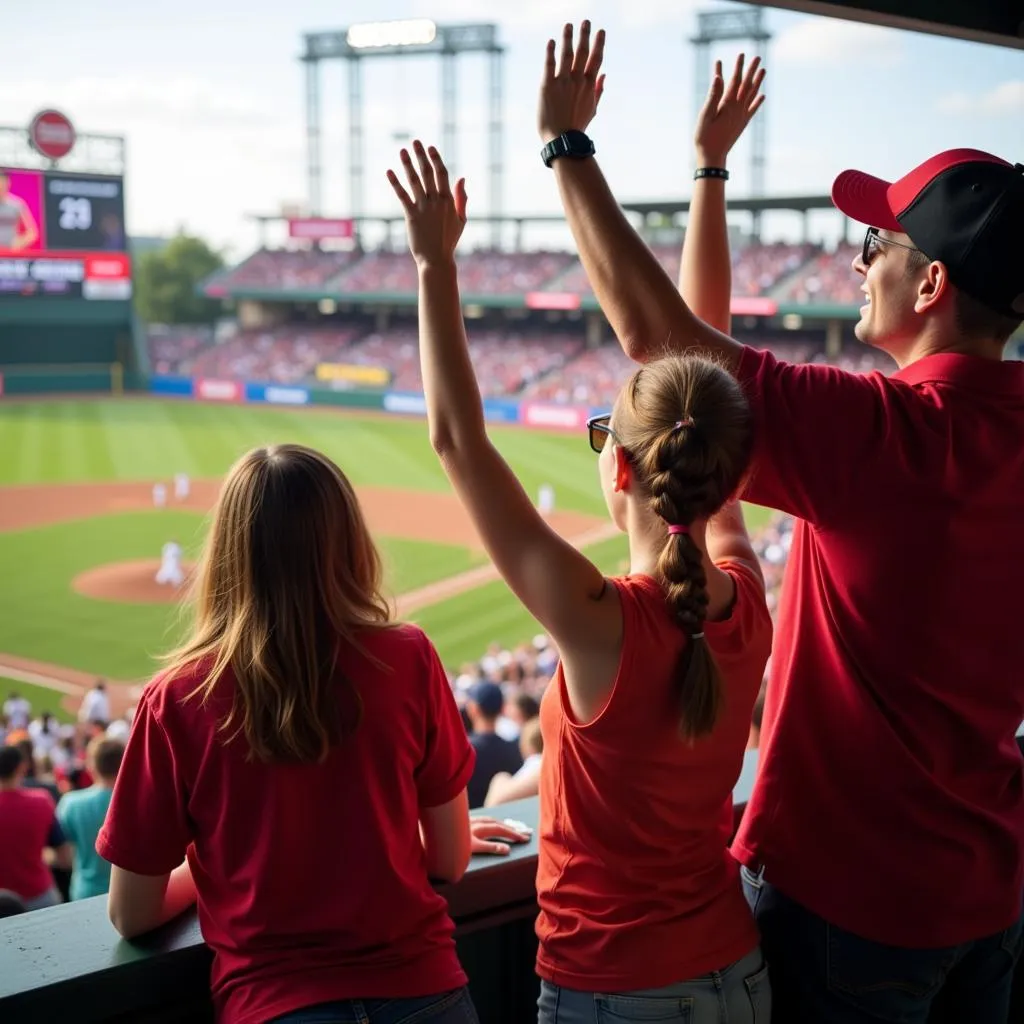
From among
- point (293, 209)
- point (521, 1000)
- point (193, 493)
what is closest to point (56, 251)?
point (193, 493)

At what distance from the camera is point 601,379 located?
103ft

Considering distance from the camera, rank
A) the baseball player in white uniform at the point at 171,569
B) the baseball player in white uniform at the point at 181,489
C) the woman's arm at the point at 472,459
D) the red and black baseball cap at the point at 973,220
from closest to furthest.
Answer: the woman's arm at the point at 472,459
the red and black baseball cap at the point at 973,220
the baseball player in white uniform at the point at 171,569
the baseball player in white uniform at the point at 181,489

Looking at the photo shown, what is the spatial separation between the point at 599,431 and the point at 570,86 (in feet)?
1.50

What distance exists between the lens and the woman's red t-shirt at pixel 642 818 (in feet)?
4.37

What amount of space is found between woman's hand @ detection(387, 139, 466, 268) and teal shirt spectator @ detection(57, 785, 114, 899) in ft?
12.0

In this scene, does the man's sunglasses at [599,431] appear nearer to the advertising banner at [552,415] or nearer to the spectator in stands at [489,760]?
the spectator in stands at [489,760]

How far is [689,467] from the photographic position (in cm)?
133

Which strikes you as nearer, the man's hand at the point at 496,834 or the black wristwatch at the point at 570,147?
the black wristwatch at the point at 570,147

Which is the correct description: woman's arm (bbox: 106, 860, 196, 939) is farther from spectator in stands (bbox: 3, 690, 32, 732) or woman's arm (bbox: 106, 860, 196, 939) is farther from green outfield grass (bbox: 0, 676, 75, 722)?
green outfield grass (bbox: 0, 676, 75, 722)

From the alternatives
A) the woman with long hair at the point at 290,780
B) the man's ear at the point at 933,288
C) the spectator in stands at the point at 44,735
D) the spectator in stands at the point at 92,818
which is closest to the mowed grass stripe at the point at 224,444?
the spectator in stands at the point at 44,735

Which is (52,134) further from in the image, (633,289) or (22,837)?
(633,289)

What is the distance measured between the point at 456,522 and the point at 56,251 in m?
14.0

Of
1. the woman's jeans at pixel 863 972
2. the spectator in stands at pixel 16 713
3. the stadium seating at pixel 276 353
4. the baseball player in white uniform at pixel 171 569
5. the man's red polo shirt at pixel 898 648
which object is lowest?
the spectator in stands at pixel 16 713

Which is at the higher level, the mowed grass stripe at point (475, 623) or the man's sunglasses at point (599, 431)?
the man's sunglasses at point (599, 431)
